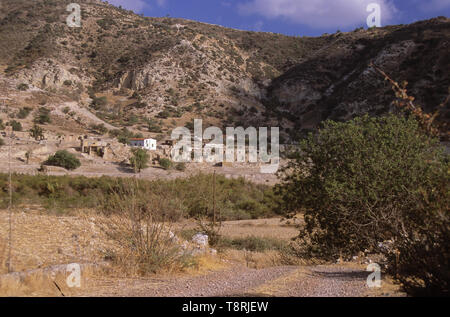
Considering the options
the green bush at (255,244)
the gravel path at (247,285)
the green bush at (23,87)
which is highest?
the green bush at (23,87)

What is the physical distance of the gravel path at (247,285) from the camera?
4664mm

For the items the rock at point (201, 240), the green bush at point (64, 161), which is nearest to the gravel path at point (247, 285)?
the rock at point (201, 240)

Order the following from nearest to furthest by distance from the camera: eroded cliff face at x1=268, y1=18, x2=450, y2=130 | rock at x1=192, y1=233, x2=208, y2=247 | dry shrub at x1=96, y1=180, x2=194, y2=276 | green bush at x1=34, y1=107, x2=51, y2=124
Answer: dry shrub at x1=96, y1=180, x2=194, y2=276 → rock at x1=192, y1=233, x2=208, y2=247 → green bush at x1=34, y1=107, x2=51, y2=124 → eroded cliff face at x1=268, y1=18, x2=450, y2=130

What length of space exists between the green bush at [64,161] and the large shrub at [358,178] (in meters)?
26.5

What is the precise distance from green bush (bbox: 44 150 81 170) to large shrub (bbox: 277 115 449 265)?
1043 inches

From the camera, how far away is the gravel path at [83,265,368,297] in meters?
4.66

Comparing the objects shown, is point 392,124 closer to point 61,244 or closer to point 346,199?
point 346,199

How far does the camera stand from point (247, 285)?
17.4ft

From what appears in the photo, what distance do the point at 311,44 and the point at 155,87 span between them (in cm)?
4626

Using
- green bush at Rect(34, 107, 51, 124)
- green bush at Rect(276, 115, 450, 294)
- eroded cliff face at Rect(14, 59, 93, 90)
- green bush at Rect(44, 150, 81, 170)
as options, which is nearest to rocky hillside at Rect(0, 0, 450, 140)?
eroded cliff face at Rect(14, 59, 93, 90)

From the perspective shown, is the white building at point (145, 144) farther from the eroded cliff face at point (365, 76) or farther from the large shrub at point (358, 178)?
the large shrub at point (358, 178)

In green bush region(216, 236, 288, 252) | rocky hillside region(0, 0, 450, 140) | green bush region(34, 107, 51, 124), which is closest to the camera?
green bush region(216, 236, 288, 252)

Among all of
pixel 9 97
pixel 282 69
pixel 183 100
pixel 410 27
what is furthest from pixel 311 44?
pixel 9 97

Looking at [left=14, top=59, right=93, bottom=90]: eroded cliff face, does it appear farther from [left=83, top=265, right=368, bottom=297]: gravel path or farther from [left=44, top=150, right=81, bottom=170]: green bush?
[left=83, top=265, right=368, bottom=297]: gravel path
